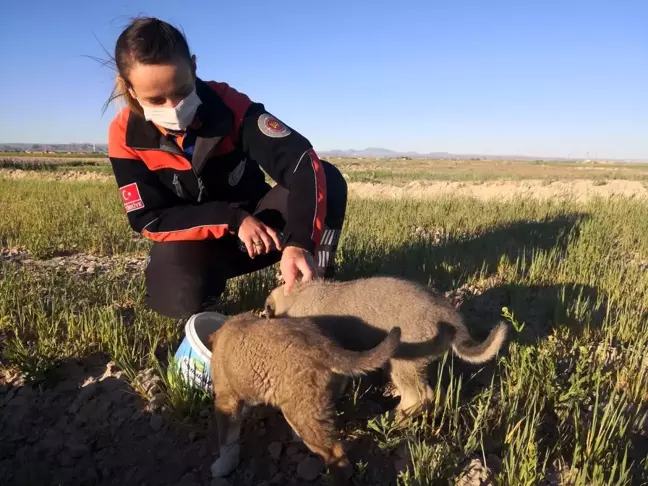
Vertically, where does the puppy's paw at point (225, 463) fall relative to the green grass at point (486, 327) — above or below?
below

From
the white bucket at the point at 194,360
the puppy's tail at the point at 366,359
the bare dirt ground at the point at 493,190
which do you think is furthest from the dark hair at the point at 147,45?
the bare dirt ground at the point at 493,190

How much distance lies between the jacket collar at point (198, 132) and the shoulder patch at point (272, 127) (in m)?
0.26

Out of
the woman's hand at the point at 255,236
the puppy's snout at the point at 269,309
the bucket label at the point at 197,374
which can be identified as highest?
the woman's hand at the point at 255,236

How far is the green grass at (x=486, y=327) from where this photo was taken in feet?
7.21

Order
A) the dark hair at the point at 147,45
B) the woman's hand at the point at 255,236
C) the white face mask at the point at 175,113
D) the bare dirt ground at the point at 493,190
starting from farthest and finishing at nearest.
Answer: the bare dirt ground at the point at 493,190 → the woman's hand at the point at 255,236 → the white face mask at the point at 175,113 → the dark hair at the point at 147,45

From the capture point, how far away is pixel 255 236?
3201mm

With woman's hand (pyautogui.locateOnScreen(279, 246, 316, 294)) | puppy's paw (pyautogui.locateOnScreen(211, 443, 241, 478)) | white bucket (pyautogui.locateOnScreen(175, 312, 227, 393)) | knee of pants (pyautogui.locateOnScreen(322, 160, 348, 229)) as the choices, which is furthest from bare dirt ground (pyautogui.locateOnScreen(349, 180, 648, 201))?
puppy's paw (pyautogui.locateOnScreen(211, 443, 241, 478))

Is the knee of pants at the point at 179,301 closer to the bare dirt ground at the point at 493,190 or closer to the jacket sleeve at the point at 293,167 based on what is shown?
the jacket sleeve at the point at 293,167

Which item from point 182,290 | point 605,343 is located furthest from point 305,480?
point 605,343

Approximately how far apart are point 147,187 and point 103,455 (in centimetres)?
189

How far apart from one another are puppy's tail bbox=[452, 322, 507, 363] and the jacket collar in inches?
85.2

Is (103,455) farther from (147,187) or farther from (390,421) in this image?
(147,187)

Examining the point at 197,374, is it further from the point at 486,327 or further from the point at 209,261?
the point at 486,327

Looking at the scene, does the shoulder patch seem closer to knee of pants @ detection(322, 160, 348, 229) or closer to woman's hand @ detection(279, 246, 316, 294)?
knee of pants @ detection(322, 160, 348, 229)
